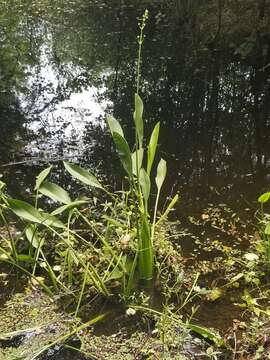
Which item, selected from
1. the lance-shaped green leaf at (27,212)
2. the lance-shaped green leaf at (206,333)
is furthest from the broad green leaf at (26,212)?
the lance-shaped green leaf at (206,333)

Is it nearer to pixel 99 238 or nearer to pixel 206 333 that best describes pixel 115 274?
pixel 99 238

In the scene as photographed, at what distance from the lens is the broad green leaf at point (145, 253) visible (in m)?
2.65

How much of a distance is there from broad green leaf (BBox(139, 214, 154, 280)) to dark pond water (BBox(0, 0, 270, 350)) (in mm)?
499

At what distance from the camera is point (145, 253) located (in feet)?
8.81

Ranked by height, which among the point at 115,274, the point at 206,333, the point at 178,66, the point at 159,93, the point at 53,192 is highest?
the point at 178,66

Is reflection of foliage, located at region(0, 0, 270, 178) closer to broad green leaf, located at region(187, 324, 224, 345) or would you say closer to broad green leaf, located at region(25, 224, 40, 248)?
broad green leaf, located at region(25, 224, 40, 248)

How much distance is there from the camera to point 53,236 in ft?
10.3

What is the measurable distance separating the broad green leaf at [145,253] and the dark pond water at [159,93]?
1.64 ft

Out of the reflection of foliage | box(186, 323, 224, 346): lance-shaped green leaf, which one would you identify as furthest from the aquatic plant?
the reflection of foliage

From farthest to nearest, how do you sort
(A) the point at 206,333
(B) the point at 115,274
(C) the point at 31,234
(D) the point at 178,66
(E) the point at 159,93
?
1. (D) the point at 178,66
2. (E) the point at 159,93
3. (C) the point at 31,234
4. (B) the point at 115,274
5. (A) the point at 206,333

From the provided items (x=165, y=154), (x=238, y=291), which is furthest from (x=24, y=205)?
(x=165, y=154)

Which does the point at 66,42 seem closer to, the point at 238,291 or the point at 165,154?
the point at 165,154

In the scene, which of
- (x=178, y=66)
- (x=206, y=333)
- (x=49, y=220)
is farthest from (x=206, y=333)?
(x=178, y=66)

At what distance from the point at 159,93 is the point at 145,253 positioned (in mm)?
3548
